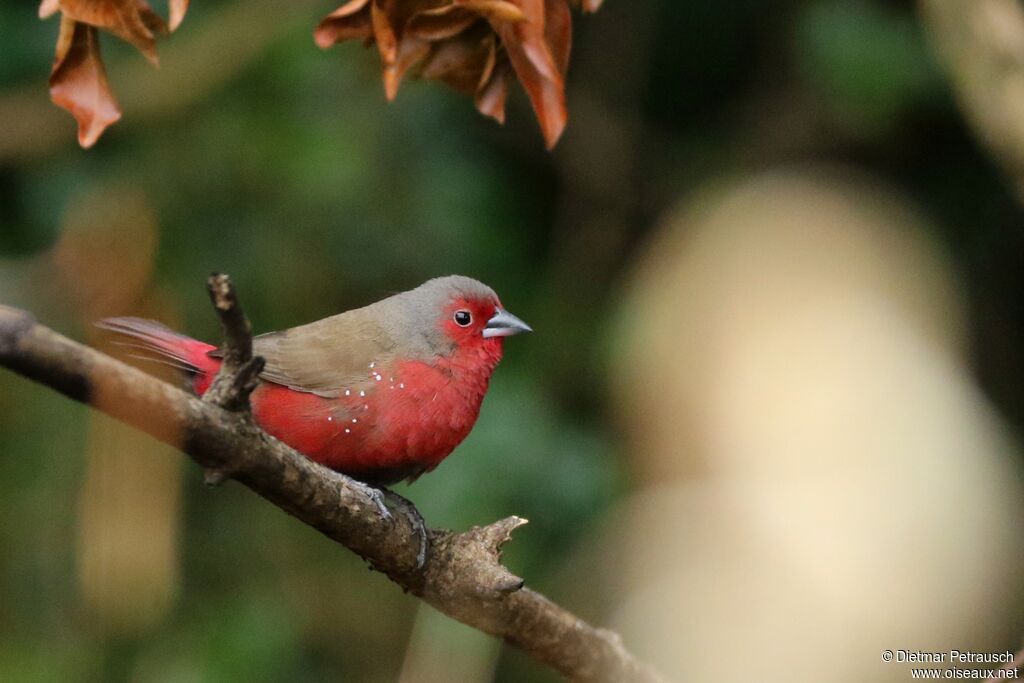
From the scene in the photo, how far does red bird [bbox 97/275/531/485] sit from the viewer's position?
3613mm

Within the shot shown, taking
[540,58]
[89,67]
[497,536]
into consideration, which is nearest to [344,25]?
[540,58]

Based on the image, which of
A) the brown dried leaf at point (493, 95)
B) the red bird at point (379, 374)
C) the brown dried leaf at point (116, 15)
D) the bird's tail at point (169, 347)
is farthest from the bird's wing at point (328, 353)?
the brown dried leaf at point (116, 15)

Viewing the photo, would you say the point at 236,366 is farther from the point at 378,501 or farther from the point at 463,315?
the point at 463,315

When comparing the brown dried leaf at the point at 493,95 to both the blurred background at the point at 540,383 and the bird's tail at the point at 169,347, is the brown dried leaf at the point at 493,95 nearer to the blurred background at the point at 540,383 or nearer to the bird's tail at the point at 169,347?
the bird's tail at the point at 169,347

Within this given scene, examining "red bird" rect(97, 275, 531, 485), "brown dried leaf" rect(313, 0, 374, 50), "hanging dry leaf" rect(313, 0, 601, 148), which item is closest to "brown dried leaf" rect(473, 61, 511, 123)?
"hanging dry leaf" rect(313, 0, 601, 148)

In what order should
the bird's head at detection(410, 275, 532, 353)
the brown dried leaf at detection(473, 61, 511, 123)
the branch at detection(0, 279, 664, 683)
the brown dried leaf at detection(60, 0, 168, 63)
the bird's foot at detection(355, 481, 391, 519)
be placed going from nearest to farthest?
the branch at detection(0, 279, 664, 683)
the brown dried leaf at detection(60, 0, 168, 63)
the brown dried leaf at detection(473, 61, 511, 123)
the bird's foot at detection(355, 481, 391, 519)
the bird's head at detection(410, 275, 532, 353)

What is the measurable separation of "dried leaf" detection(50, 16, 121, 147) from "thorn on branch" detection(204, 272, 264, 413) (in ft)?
1.94

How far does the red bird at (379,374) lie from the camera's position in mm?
3613

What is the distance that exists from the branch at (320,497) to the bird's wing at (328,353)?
1.93 feet

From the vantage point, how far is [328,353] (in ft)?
12.7

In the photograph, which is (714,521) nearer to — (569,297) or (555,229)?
(569,297)

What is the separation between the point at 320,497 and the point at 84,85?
98 centimetres

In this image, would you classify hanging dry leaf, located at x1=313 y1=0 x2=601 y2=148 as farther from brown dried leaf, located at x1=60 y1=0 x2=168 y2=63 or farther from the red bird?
the red bird

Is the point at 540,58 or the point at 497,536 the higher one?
the point at 540,58
